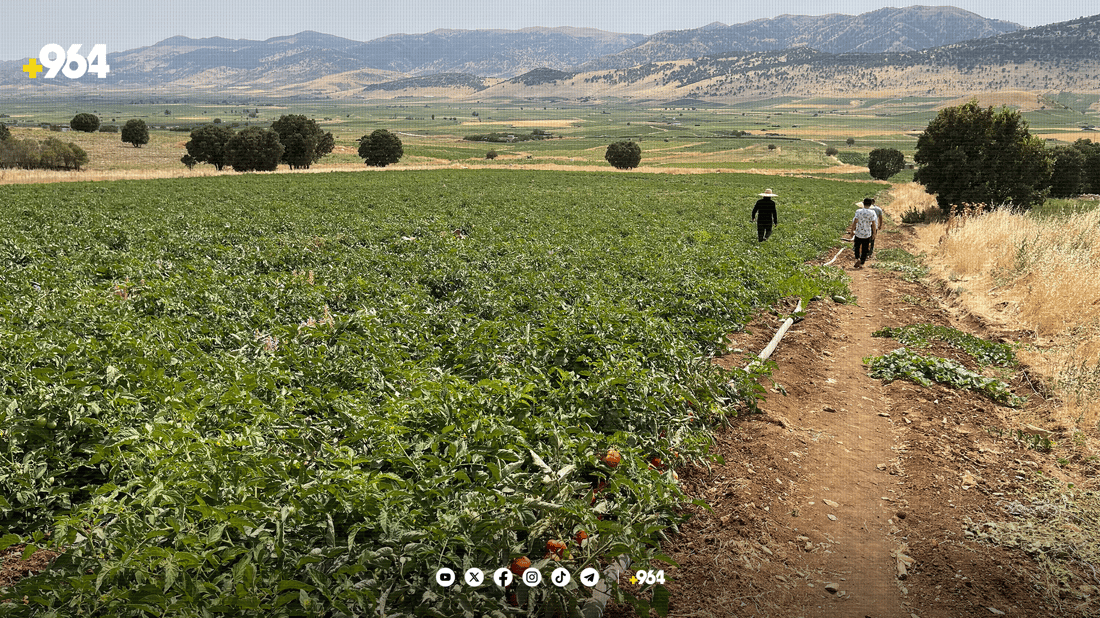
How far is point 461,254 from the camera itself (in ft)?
50.4

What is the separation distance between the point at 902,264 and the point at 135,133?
113 meters

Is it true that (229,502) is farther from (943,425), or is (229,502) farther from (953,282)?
(953,282)

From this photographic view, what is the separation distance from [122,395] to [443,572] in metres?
3.80

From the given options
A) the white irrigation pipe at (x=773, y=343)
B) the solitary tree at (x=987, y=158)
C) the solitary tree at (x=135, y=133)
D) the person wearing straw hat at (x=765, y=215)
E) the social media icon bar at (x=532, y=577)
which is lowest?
the white irrigation pipe at (x=773, y=343)

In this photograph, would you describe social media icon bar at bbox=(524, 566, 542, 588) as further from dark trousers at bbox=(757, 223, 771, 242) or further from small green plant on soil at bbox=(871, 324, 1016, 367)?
dark trousers at bbox=(757, 223, 771, 242)

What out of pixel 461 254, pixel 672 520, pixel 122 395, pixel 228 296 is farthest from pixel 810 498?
pixel 461 254

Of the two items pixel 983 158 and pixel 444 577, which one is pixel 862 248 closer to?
pixel 444 577

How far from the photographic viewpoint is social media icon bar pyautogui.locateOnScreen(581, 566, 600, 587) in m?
4.09

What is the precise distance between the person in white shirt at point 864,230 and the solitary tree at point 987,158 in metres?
18.3

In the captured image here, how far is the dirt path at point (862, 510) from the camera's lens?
4.70 metres

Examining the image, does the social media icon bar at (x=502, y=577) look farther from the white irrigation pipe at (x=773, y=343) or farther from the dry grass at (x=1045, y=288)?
the dry grass at (x=1045, y=288)

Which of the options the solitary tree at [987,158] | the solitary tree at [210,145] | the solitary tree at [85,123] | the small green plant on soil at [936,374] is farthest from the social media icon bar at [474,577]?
the solitary tree at [85,123]

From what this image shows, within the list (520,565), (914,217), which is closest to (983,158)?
(914,217)

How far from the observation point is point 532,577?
405 centimetres
